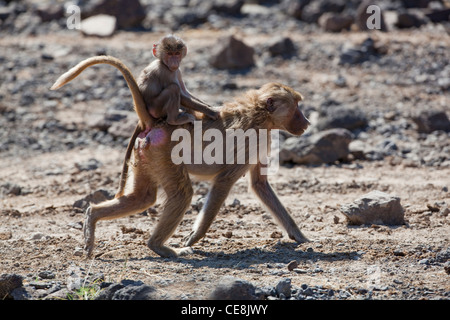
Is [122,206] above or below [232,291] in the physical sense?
above

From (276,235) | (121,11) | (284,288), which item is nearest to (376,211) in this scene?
(276,235)

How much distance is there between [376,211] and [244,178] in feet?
8.87

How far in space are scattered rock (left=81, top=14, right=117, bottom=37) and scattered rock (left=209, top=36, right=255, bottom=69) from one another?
10.8ft

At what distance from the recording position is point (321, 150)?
9.09 meters

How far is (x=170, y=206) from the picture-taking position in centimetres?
575

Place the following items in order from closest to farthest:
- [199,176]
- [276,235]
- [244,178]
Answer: [199,176] < [276,235] < [244,178]

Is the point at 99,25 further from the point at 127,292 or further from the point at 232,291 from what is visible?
the point at 232,291

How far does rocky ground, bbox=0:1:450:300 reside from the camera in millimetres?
5172

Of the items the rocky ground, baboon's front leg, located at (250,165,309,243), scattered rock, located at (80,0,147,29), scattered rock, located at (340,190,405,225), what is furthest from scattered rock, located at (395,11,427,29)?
baboon's front leg, located at (250,165,309,243)

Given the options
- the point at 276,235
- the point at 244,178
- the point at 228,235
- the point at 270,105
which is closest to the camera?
the point at 270,105

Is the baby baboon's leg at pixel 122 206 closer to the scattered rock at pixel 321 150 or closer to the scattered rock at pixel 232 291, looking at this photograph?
the scattered rock at pixel 232 291

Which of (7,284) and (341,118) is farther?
(341,118)

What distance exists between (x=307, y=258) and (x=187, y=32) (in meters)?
10.4

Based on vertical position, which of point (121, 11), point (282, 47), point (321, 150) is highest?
point (121, 11)
